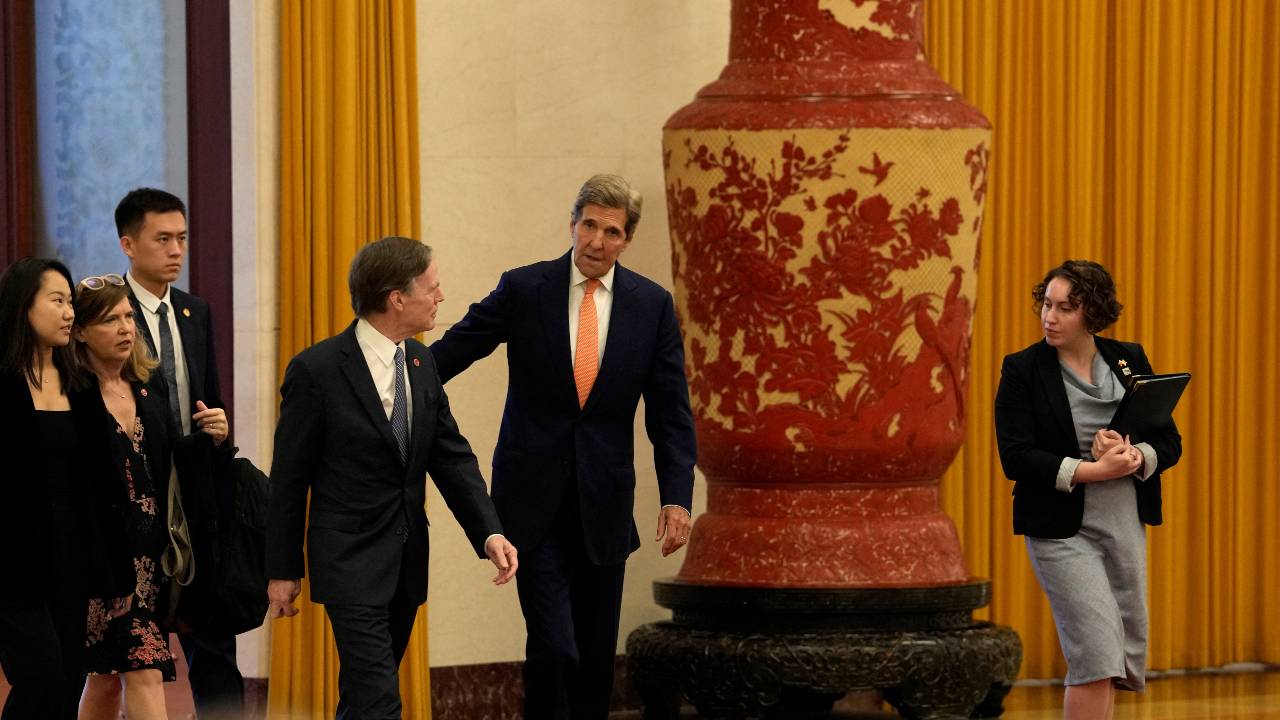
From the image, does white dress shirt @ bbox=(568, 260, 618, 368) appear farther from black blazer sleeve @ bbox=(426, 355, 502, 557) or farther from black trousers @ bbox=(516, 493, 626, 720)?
black blazer sleeve @ bbox=(426, 355, 502, 557)

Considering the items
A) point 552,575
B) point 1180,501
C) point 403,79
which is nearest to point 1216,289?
point 1180,501

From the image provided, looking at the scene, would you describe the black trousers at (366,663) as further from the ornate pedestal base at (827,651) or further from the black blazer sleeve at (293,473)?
the ornate pedestal base at (827,651)

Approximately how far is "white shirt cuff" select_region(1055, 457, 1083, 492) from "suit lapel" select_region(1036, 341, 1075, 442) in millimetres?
114

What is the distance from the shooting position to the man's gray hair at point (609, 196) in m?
4.87

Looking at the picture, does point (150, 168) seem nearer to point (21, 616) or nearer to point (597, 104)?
point (597, 104)

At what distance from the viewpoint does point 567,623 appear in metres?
4.82

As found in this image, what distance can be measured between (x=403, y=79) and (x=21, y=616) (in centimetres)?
246

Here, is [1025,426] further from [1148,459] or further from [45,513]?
[45,513]

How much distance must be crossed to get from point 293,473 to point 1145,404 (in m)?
2.23

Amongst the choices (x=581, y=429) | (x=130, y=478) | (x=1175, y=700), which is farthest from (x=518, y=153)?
(x=1175, y=700)

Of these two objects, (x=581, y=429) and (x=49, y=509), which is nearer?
(x=49, y=509)

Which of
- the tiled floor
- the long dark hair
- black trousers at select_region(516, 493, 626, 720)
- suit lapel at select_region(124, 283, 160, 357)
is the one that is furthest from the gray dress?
the long dark hair

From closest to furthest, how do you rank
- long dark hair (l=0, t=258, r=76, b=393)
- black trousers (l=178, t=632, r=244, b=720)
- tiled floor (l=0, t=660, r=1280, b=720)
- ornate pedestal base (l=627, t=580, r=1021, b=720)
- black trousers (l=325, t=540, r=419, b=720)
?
1. black trousers (l=325, t=540, r=419, b=720)
2. long dark hair (l=0, t=258, r=76, b=393)
3. black trousers (l=178, t=632, r=244, b=720)
4. ornate pedestal base (l=627, t=580, r=1021, b=720)
5. tiled floor (l=0, t=660, r=1280, b=720)

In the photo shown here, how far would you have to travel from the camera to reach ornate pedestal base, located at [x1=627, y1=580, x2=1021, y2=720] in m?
5.66
